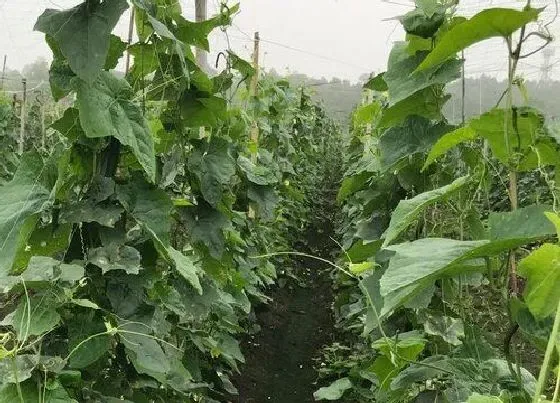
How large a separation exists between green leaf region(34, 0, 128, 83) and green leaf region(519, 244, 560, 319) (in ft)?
3.31

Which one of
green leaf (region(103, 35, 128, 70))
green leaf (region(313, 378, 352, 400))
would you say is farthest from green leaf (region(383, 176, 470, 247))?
green leaf (region(313, 378, 352, 400))

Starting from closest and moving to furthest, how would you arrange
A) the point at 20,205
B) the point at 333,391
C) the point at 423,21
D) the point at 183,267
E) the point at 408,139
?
the point at 20,205, the point at 183,267, the point at 423,21, the point at 408,139, the point at 333,391

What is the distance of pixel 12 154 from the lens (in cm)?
689

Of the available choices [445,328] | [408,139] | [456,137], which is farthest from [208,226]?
[456,137]

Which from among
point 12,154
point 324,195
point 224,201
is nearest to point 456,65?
point 224,201

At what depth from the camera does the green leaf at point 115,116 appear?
1.56 metres

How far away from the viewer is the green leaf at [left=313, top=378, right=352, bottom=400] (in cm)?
291

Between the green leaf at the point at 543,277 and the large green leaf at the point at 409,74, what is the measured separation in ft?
3.23

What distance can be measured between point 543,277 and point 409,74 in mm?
1101

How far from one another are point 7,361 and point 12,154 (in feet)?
19.7

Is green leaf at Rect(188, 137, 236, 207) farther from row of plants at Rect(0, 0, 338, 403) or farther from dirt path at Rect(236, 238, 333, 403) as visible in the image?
dirt path at Rect(236, 238, 333, 403)

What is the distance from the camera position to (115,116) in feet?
5.39

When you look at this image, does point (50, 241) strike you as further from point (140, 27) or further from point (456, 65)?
point (456, 65)

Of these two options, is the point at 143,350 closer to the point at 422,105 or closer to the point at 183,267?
the point at 183,267
